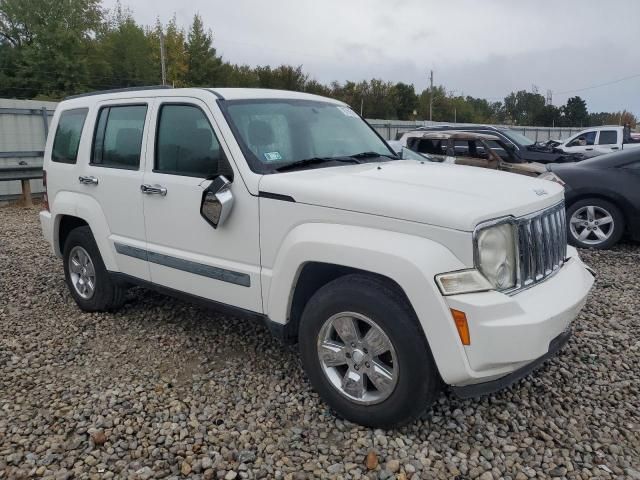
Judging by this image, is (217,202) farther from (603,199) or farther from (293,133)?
(603,199)

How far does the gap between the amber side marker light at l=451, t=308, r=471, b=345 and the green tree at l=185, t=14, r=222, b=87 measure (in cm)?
5332

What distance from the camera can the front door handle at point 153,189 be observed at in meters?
3.92

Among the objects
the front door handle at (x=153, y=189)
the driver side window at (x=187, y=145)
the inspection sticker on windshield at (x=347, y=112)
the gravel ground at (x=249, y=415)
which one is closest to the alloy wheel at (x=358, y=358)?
the gravel ground at (x=249, y=415)

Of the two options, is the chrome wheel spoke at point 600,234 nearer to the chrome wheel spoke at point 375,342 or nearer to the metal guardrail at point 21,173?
the chrome wheel spoke at point 375,342

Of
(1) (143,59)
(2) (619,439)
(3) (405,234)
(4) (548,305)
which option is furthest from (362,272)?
(1) (143,59)

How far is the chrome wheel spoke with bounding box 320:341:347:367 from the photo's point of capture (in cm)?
312

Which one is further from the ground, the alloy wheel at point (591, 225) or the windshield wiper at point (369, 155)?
the windshield wiper at point (369, 155)

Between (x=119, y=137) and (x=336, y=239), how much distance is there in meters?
2.39

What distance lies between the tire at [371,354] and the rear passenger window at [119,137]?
204 centimetres

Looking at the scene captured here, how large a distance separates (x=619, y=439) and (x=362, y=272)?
1672mm

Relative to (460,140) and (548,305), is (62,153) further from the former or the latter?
(460,140)

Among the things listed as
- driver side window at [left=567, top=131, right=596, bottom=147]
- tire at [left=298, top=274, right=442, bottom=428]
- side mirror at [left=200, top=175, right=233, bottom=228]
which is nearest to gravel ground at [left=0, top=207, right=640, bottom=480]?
tire at [left=298, top=274, right=442, bottom=428]

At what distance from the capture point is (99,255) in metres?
4.77

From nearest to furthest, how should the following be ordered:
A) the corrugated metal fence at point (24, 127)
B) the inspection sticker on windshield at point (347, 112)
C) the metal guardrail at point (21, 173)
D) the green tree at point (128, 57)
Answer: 1. the inspection sticker on windshield at point (347, 112)
2. the metal guardrail at point (21, 173)
3. the corrugated metal fence at point (24, 127)
4. the green tree at point (128, 57)
